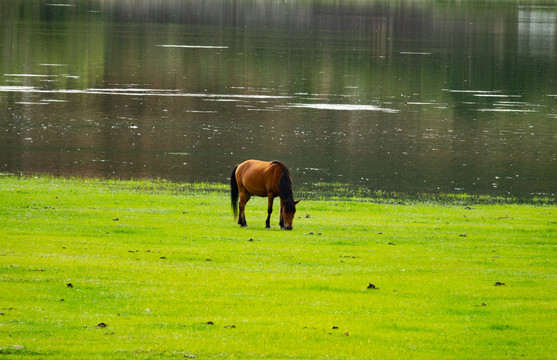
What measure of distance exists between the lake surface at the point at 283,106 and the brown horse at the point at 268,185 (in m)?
11.7

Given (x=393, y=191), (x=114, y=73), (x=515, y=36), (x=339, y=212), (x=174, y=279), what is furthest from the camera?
(x=515, y=36)

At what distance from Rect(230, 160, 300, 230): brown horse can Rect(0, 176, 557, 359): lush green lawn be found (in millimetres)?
509

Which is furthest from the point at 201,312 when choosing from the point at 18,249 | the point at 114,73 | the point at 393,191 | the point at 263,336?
the point at 114,73

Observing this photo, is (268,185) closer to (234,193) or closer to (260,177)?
(260,177)

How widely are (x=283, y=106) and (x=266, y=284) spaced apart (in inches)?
1805

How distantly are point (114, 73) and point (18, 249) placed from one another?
6303cm

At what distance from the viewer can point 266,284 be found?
679 inches

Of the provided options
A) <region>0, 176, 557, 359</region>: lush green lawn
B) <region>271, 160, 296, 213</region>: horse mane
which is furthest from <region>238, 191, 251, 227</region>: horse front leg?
<region>271, 160, 296, 213</region>: horse mane

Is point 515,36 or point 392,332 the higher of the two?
point 515,36

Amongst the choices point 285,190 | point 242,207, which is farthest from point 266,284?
point 242,207

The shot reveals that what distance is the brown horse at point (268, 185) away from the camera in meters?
24.3

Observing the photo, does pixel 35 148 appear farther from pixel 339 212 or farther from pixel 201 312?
pixel 201 312

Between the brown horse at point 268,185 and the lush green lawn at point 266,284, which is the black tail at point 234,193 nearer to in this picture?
the brown horse at point 268,185

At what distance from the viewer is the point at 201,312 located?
15.0m
